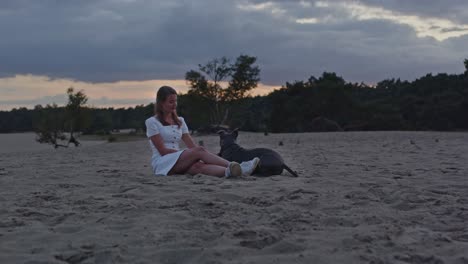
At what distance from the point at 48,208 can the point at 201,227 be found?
158 centimetres

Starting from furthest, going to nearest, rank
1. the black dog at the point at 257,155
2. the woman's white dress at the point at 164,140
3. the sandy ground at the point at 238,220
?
the woman's white dress at the point at 164,140
the black dog at the point at 257,155
the sandy ground at the point at 238,220

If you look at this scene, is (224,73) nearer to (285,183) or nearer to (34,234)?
(285,183)

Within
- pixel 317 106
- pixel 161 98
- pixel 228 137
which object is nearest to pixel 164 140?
pixel 161 98

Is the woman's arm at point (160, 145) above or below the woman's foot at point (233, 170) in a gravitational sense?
above

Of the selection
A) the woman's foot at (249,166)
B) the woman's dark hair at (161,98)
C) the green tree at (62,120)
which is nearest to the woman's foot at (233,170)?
the woman's foot at (249,166)

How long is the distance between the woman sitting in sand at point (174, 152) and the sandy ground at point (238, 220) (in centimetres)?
38

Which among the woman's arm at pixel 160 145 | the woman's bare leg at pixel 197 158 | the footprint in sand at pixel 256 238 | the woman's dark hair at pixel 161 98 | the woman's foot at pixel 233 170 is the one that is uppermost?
the woman's dark hair at pixel 161 98

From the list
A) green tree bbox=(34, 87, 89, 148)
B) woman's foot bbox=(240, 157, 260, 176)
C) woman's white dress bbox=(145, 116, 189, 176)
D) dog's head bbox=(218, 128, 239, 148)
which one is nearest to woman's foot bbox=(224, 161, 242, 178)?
woman's foot bbox=(240, 157, 260, 176)

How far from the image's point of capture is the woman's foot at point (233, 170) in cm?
647

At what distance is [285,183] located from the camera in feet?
19.4

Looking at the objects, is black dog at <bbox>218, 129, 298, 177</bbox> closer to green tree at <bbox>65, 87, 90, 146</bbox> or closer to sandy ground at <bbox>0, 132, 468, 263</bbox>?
sandy ground at <bbox>0, 132, 468, 263</bbox>

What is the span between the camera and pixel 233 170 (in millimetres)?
6480

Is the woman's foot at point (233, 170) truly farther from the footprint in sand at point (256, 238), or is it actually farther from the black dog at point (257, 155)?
the footprint in sand at point (256, 238)

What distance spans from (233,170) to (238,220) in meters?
2.53
